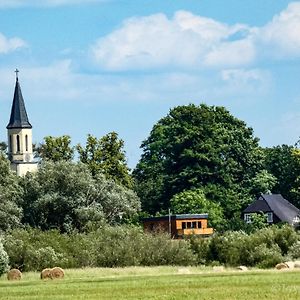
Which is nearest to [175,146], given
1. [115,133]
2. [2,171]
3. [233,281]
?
[115,133]

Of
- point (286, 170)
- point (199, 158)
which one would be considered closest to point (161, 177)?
point (199, 158)

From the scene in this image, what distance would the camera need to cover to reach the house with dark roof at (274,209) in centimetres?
12162

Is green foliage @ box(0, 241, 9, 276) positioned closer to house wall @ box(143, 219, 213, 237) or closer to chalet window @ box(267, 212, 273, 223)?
house wall @ box(143, 219, 213, 237)

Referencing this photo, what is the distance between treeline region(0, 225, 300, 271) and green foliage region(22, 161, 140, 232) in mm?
15261

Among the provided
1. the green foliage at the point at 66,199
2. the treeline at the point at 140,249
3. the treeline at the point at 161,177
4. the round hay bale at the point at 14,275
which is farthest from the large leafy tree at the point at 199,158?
the round hay bale at the point at 14,275

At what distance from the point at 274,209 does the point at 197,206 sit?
Result: 37.0 ft

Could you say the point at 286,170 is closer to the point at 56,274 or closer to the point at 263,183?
the point at 263,183

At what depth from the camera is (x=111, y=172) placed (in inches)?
4360

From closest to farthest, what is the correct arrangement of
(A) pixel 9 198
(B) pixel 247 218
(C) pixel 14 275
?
(C) pixel 14 275, (A) pixel 9 198, (B) pixel 247 218

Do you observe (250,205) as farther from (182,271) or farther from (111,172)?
(182,271)

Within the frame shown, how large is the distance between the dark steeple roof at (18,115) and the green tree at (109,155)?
2452 cm

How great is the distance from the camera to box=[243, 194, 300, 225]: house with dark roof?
121625 mm

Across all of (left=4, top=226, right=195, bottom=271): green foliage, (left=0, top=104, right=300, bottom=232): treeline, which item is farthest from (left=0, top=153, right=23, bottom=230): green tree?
(left=4, top=226, right=195, bottom=271): green foliage

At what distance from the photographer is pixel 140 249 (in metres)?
73.3
